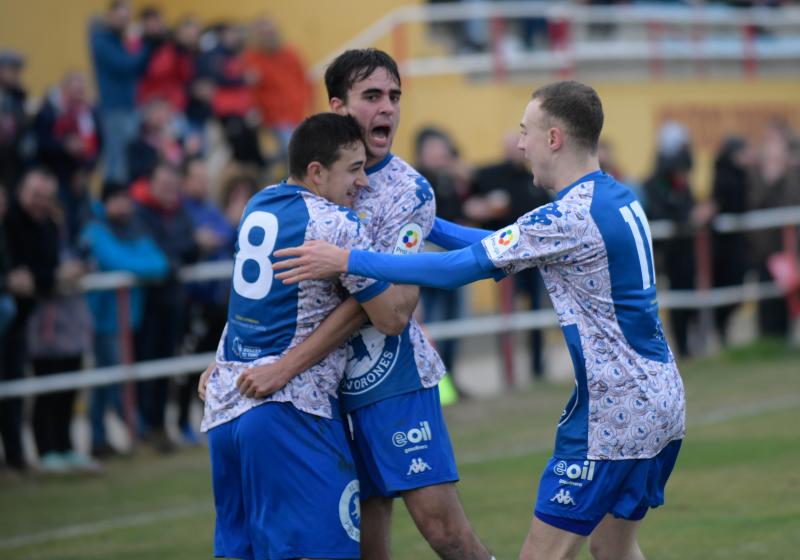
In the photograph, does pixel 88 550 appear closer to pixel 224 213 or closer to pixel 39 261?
pixel 39 261

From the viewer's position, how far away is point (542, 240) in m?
5.42

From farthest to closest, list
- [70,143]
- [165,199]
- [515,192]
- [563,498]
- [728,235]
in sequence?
[728,235] < [515,192] < [70,143] < [165,199] < [563,498]

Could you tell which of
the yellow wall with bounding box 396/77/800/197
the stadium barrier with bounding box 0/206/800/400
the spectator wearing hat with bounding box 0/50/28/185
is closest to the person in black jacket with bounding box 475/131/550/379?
the stadium barrier with bounding box 0/206/800/400

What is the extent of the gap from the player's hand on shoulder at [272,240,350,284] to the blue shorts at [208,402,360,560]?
1.65 feet

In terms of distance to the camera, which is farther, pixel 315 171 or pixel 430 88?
pixel 430 88

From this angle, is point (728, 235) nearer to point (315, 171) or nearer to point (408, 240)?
point (408, 240)

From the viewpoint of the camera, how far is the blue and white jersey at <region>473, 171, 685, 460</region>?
5.44 m

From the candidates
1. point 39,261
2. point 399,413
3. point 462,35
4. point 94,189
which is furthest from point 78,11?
point 399,413

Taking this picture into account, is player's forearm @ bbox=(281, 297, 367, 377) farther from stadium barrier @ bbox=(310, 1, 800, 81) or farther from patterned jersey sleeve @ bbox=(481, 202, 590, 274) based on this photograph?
stadium barrier @ bbox=(310, 1, 800, 81)

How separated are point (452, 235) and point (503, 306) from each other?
822cm

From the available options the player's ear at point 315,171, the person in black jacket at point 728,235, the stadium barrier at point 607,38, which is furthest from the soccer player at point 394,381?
the stadium barrier at point 607,38

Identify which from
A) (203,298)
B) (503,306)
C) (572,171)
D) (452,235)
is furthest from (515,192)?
(572,171)

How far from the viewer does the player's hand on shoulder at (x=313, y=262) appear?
17.6 feet

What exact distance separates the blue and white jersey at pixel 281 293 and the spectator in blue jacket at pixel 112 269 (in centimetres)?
641
